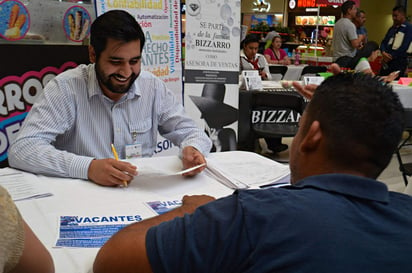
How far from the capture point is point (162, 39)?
348 cm

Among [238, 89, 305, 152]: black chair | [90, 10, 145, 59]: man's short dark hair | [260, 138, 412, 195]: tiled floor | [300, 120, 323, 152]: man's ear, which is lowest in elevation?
[260, 138, 412, 195]: tiled floor

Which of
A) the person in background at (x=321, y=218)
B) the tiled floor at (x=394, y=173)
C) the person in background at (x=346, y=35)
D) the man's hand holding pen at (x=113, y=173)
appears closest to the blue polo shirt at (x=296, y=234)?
the person in background at (x=321, y=218)

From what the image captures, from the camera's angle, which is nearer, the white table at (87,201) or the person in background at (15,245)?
the person in background at (15,245)

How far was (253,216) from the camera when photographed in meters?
0.70

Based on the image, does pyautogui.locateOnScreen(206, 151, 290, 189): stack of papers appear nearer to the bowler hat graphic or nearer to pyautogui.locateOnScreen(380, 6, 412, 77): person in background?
the bowler hat graphic

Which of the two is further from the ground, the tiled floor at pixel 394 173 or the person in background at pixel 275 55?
the person in background at pixel 275 55

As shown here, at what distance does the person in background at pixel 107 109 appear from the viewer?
1786 millimetres

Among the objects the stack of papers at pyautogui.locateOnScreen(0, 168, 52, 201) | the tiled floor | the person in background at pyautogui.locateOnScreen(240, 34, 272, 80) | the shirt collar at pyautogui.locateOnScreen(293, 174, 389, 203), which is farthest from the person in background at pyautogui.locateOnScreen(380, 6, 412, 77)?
the shirt collar at pyautogui.locateOnScreen(293, 174, 389, 203)

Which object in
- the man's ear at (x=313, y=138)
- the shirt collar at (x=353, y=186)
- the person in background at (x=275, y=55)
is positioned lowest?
the person in background at (x=275, y=55)

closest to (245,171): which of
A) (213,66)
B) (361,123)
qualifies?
(361,123)

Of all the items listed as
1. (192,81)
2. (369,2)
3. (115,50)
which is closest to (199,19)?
(192,81)

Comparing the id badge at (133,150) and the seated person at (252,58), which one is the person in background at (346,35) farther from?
the id badge at (133,150)

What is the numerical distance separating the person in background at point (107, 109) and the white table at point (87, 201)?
149 millimetres

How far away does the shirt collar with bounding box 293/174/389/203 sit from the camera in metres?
0.73
